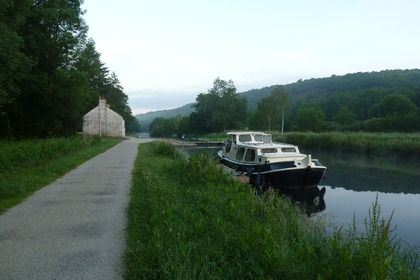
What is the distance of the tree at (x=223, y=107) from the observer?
9238 centimetres

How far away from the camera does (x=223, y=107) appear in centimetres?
9306

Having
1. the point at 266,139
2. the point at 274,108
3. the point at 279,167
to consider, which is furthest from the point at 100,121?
the point at 279,167

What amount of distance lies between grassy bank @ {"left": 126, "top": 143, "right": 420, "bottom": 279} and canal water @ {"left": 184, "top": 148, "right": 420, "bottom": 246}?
1.42 meters

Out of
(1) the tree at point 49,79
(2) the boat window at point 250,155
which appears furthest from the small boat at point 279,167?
(1) the tree at point 49,79

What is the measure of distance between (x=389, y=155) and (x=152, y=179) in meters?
31.5

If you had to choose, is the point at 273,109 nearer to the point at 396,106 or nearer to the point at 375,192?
the point at 396,106

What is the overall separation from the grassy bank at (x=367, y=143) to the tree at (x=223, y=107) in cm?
4064

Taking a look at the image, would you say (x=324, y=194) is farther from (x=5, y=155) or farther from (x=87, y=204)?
(x=5, y=155)

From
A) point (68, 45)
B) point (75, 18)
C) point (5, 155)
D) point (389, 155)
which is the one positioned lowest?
point (389, 155)

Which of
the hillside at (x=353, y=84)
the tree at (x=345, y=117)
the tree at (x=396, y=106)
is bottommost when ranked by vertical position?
the tree at (x=345, y=117)

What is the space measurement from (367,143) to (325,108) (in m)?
64.0

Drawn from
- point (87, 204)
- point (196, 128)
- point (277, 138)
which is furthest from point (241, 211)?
point (196, 128)

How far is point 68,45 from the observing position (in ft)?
103

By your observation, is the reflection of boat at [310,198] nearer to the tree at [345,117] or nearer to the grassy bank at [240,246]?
the grassy bank at [240,246]
